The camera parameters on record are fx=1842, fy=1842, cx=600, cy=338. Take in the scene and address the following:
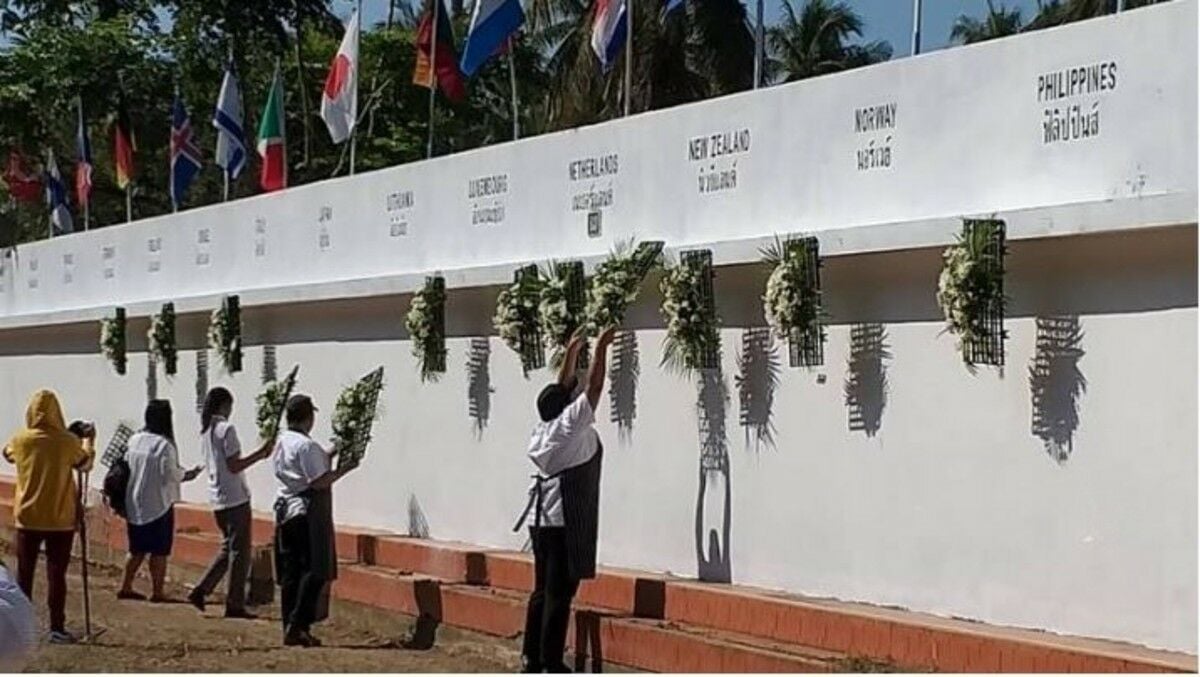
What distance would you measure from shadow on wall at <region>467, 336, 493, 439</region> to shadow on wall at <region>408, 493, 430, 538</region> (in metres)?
0.94

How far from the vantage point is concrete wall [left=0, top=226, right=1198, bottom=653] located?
6754 mm

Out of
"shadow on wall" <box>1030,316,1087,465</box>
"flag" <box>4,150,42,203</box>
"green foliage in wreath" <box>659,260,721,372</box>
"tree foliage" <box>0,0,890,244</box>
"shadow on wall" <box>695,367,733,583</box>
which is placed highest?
"tree foliage" <box>0,0,890,244</box>

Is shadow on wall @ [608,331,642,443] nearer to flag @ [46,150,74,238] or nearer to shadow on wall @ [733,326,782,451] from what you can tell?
shadow on wall @ [733,326,782,451]

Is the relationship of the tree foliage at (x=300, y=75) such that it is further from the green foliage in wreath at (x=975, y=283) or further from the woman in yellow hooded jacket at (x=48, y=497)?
the green foliage in wreath at (x=975, y=283)

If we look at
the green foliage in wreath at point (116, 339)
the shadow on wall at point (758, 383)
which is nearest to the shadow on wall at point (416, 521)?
the shadow on wall at point (758, 383)

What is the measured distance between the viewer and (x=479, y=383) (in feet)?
37.8

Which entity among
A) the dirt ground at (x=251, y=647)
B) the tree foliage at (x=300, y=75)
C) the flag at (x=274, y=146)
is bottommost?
the dirt ground at (x=251, y=647)

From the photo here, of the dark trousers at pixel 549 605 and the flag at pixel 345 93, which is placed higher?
the flag at pixel 345 93

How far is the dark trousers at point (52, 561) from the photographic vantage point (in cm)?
1073

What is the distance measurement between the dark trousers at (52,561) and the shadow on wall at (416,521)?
2307 millimetres

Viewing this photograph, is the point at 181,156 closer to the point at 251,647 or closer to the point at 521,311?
the point at 521,311

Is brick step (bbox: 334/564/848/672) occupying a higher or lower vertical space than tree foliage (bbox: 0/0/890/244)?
lower

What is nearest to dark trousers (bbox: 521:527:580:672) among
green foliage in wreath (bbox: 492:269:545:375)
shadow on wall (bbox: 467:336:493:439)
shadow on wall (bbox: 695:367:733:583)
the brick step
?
the brick step

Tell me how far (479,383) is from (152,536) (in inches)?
104
